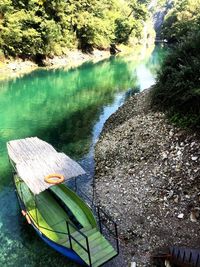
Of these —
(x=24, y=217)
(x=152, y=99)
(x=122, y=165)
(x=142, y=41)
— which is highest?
(x=152, y=99)

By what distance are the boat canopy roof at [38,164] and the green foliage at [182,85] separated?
7380mm

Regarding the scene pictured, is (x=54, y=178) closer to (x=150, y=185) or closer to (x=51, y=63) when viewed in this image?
(x=150, y=185)

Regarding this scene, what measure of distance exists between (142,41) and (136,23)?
77.5 ft

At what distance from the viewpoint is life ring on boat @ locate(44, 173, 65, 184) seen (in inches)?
491

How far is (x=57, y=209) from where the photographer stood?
13.9 meters

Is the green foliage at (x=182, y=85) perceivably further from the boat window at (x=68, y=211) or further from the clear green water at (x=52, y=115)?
the boat window at (x=68, y=211)

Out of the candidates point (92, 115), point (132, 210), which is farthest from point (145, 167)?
point (92, 115)

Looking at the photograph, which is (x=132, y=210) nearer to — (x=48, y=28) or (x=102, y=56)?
(x=48, y=28)

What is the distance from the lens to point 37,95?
40719 millimetres

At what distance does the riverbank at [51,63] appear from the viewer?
2115 inches

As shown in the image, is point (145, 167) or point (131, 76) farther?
point (131, 76)

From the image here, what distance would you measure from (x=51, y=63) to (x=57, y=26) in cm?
880

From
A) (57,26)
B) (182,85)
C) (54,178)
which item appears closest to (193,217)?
(54,178)

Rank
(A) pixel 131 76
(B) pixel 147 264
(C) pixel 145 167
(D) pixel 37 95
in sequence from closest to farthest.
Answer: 1. (B) pixel 147 264
2. (C) pixel 145 167
3. (D) pixel 37 95
4. (A) pixel 131 76
